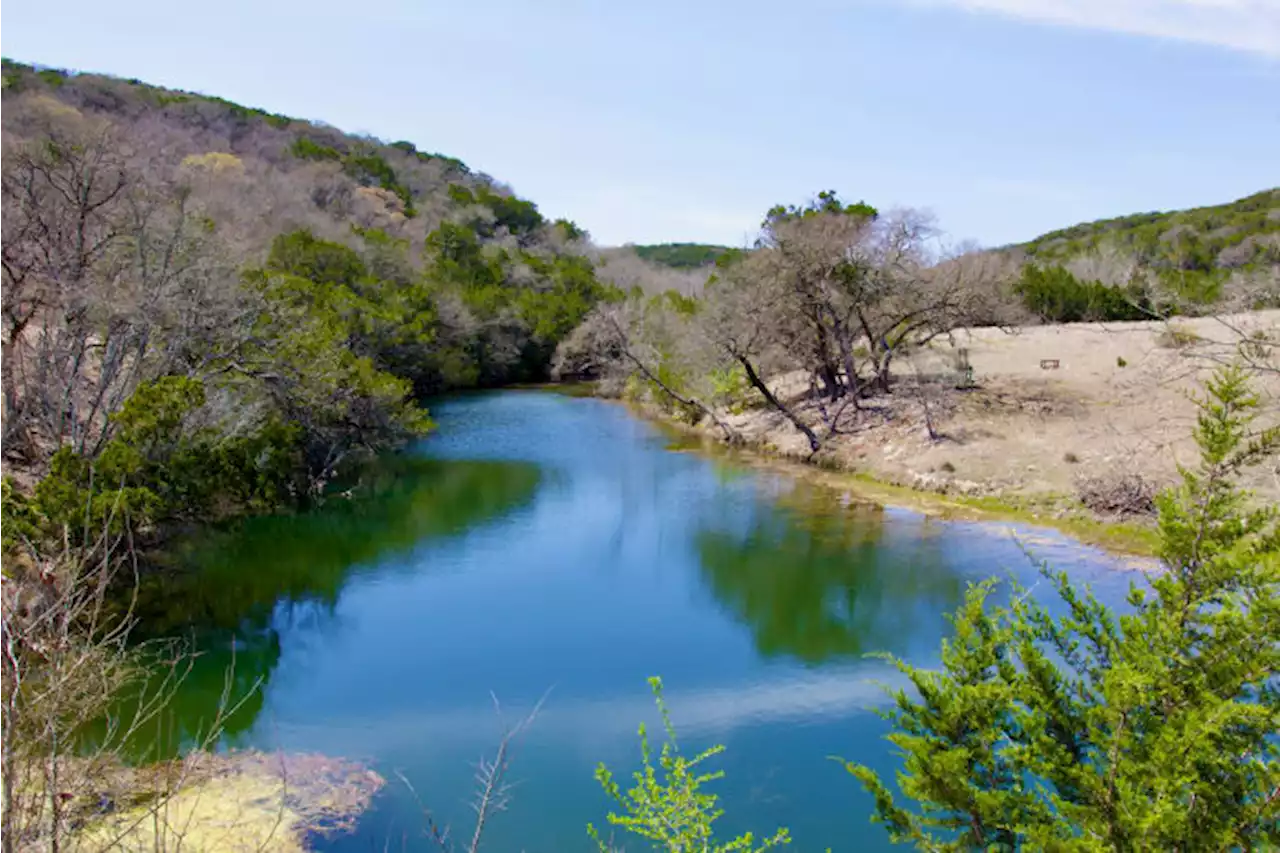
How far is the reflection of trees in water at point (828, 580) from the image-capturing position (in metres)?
12.2

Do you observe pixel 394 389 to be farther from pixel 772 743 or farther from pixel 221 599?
pixel 772 743

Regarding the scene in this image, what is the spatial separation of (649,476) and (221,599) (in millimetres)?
11171

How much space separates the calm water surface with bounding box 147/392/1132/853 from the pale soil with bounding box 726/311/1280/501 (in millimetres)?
2472

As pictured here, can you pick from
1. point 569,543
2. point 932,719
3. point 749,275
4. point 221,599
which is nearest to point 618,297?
point 749,275

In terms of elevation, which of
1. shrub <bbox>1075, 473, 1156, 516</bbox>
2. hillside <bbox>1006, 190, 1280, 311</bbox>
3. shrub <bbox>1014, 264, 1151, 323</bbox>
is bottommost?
shrub <bbox>1075, 473, 1156, 516</bbox>

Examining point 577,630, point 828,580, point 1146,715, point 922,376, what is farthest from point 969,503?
point 1146,715

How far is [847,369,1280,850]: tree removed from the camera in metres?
4.64

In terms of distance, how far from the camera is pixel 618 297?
155ft

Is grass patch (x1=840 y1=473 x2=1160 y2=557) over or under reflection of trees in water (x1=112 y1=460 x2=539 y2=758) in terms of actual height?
over

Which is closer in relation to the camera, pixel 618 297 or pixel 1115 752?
pixel 1115 752

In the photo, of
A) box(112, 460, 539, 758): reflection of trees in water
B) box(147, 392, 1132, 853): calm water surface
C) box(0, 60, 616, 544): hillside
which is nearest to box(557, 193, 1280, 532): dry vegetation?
box(147, 392, 1132, 853): calm water surface

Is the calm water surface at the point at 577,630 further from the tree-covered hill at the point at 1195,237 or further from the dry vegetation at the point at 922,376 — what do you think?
the tree-covered hill at the point at 1195,237

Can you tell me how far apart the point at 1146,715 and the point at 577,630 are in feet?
26.7

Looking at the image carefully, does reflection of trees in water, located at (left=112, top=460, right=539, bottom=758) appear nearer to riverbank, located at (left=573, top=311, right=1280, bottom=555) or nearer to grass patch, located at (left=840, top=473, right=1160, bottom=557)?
riverbank, located at (left=573, top=311, right=1280, bottom=555)
